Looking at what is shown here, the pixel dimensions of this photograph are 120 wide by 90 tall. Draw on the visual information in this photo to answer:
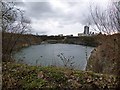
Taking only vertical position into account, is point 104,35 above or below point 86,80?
above

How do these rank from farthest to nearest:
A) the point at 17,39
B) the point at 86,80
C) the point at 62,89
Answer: the point at 17,39, the point at 86,80, the point at 62,89

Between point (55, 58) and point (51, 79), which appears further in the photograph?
point (55, 58)

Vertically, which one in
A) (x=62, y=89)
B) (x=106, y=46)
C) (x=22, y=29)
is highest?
(x=22, y=29)

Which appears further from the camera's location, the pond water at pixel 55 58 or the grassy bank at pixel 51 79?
the pond water at pixel 55 58

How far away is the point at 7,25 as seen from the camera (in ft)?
27.0

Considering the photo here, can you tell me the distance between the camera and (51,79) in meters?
4.89

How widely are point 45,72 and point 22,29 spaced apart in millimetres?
4185

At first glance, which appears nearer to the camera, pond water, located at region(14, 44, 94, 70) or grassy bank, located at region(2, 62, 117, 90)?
grassy bank, located at region(2, 62, 117, 90)

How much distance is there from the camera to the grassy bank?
4680mm

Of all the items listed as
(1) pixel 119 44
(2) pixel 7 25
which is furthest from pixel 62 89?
(2) pixel 7 25

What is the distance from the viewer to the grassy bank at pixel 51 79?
4680 mm

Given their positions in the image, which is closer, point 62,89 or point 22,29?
point 62,89

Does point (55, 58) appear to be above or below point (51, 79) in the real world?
above

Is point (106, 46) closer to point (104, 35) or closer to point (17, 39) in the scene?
point (104, 35)
